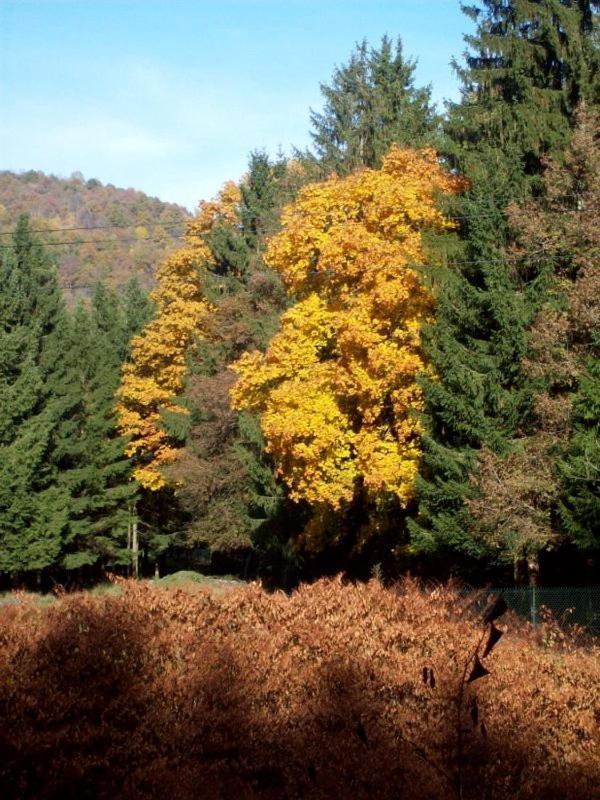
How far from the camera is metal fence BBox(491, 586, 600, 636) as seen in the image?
17.3 metres

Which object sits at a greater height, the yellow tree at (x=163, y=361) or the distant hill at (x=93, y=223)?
the distant hill at (x=93, y=223)

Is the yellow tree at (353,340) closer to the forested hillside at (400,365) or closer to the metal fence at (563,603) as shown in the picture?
the forested hillside at (400,365)

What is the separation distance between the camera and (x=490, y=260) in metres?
21.7

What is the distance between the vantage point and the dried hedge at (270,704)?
721 cm

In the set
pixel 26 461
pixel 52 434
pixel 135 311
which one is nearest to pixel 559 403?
pixel 26 461

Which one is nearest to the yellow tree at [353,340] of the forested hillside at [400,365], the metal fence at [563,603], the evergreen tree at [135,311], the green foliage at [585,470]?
the forested hillside at [400,365]

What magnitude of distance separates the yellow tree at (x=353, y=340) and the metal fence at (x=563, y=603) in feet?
18.2

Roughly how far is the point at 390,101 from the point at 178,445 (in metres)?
17.7

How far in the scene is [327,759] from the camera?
25.0ft

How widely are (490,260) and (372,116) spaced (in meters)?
16.8

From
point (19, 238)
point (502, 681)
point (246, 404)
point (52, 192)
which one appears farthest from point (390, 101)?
point (52, 192)

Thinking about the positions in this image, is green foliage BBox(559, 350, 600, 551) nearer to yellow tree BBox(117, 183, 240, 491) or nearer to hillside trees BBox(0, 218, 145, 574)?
hillside trees BBox(0, 218, 145, 574)

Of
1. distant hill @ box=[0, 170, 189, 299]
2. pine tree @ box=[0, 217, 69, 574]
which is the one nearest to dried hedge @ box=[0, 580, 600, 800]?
pine tree @ box=[0, 217, 69, 574]

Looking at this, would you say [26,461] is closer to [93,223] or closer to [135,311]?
[135,311]
